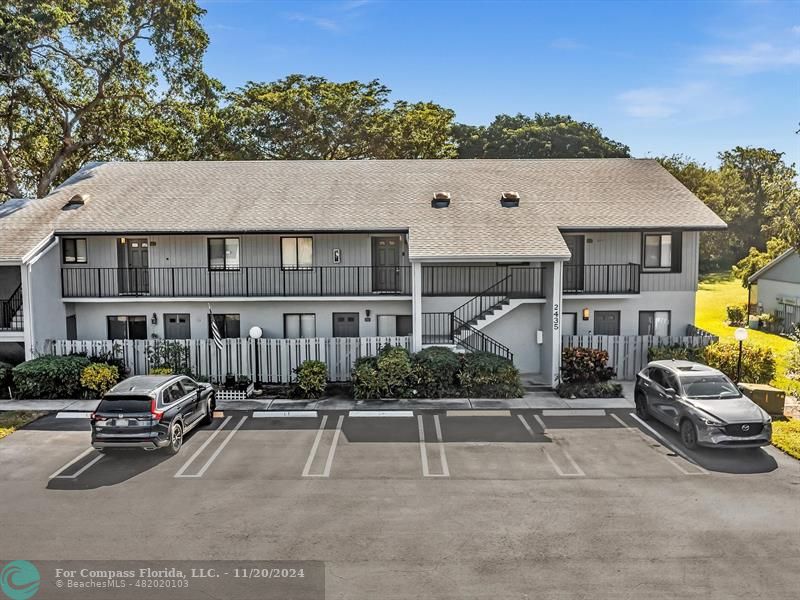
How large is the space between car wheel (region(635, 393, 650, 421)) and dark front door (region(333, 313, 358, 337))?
10094 mm

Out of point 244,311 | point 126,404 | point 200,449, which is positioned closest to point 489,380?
point 200,449

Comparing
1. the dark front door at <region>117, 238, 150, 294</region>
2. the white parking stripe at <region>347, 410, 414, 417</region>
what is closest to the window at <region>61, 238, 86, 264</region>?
the dark front door at <region>117, 238, 150, 294</region>

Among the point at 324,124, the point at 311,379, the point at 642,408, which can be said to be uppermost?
the point at 324,124

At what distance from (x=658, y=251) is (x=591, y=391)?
6.95m

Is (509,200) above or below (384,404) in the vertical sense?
above

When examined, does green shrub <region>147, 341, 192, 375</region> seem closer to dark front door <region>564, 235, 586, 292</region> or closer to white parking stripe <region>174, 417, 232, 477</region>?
white parking stripe <region>174, 417, 232, 477</region>

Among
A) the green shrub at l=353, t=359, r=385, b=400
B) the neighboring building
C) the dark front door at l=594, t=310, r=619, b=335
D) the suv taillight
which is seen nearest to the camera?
the suv taillight

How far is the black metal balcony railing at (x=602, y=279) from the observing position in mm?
22688

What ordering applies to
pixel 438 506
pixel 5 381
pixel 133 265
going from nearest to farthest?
1. pixel 438 506
2. pixel 5 381
3. pixel 133 265

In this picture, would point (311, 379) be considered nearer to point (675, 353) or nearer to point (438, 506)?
point (438, 506)

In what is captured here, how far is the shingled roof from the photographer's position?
864 inches

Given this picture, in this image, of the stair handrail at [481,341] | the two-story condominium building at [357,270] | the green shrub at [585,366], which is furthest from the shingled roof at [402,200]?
the green shrub at [585,366]

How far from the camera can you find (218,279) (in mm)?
23078

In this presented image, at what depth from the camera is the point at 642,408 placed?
17797mm
